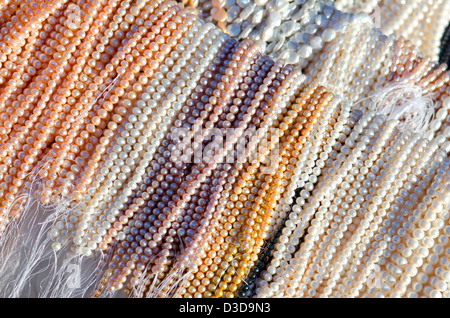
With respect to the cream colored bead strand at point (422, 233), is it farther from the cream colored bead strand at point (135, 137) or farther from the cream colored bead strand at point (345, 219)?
the cream colored bead strand at point (135, 137)

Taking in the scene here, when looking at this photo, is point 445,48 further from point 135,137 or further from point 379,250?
point 135,137

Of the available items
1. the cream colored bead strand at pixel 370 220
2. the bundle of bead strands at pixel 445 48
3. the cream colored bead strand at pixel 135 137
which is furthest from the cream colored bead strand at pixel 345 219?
the bundle of bead strands at pixel 445 48

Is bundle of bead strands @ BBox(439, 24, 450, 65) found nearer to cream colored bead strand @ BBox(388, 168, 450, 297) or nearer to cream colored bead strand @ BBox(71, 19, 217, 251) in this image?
cream colored bead strand @ BBox(388, 168, 450, 297)

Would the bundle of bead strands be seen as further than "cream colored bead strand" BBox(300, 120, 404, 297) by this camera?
Yes

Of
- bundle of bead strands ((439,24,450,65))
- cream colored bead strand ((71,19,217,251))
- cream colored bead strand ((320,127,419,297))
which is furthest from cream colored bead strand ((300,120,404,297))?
bundle of bead strands ((439,24,450,65))

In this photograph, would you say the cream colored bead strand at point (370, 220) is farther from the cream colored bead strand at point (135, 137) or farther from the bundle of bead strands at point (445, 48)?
the bundle of bead strands at point (445, 48)

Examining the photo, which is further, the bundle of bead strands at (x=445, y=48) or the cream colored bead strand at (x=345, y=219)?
the bundle of bead strands at (x=445, y=48)

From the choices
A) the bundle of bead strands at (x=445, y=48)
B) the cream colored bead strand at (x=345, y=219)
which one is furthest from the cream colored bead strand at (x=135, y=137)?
the bundle of bead strands at (x=445, y=48)

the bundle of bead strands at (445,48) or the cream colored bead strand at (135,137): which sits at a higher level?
the bundle of bead strands at (445,48)

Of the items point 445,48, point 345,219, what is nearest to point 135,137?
point 345,219

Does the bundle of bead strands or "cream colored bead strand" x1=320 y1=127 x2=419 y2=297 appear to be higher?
the bundle of bead strands
